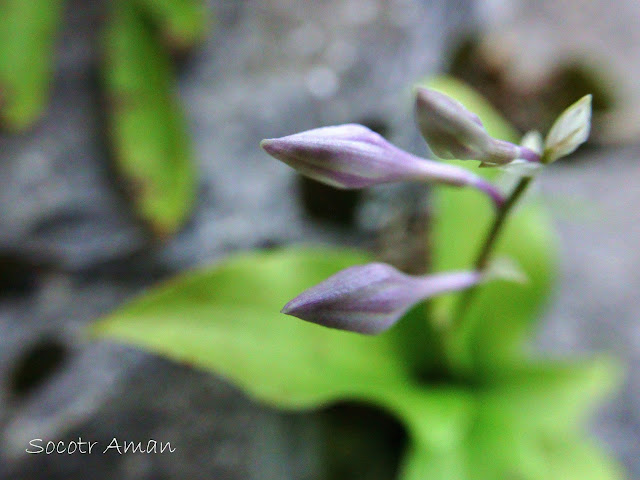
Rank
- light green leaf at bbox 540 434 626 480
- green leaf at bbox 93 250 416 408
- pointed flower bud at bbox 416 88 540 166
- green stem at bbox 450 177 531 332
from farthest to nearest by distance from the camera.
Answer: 1. light green leaf at bbox 540 434 626 480
2. green leaf at bbox 93 250 416 408
3. green stem at bbox 450 177 531 332
4. pointed flower bud at bbox 416 88 540 166

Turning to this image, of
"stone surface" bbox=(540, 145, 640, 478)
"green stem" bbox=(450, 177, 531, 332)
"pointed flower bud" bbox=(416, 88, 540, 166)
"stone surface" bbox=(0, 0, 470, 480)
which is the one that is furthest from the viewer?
"stone surface" bbox=(540, 145, 640, 478)

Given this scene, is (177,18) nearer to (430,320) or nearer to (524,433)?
(430,320)

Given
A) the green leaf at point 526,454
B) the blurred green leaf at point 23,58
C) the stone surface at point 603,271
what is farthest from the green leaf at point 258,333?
the stone surface at point 603,271

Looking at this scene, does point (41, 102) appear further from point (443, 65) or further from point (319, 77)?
point (443, 65)

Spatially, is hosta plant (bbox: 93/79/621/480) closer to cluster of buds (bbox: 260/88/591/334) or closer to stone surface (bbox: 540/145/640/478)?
cluster of buds (bbox: 260/88/591/334)

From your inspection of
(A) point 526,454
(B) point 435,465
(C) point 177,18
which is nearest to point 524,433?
(A) point 526,454

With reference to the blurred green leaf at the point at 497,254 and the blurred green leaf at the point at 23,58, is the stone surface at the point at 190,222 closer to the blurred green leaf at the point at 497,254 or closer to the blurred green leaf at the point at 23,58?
the blurred green leaf at the point at 23,58

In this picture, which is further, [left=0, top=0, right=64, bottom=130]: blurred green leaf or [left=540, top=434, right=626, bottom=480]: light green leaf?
[left=0, top=0, right=64, bottom=130]: blurred green leaf

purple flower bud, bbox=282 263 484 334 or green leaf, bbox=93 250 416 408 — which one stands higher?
purple flower bud, bbox=282 263 484 334

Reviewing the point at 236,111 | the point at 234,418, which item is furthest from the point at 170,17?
the point at 234,418

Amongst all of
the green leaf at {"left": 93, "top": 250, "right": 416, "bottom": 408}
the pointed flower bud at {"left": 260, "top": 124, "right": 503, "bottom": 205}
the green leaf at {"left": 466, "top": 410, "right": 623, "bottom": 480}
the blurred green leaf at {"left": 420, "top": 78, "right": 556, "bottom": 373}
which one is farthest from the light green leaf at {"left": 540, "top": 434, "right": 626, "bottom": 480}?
the pointed flower bud at {"left": 260, "top": 124, "right": 503, "bottom": 205}
